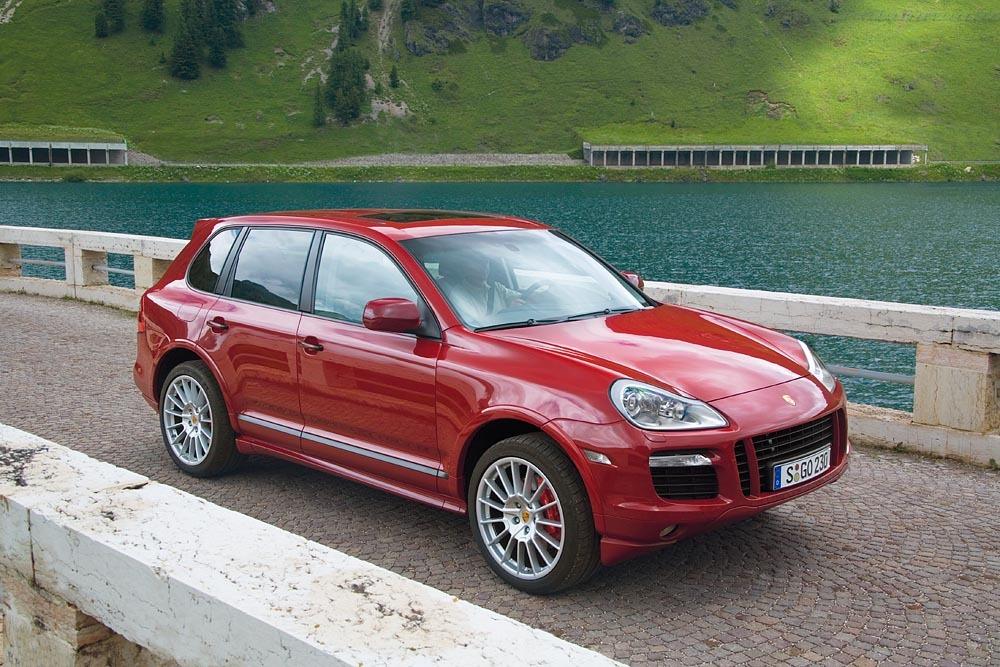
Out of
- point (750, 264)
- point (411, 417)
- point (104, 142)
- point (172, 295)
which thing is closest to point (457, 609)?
point (411, 417)

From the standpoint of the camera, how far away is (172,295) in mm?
7535

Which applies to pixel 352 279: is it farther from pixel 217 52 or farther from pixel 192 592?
pixel 217 52

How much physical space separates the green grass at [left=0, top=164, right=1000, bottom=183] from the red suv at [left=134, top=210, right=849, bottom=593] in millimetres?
150987

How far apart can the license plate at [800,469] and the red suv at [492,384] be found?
0.05ft

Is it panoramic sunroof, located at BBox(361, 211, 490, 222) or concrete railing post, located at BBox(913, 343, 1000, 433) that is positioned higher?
panoramic sunroof, located at BBox(361, 211, 490, 222)

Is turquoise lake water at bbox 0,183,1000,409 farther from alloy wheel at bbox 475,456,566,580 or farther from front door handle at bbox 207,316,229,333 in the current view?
alloy wheel at bbox 475,456,566,580

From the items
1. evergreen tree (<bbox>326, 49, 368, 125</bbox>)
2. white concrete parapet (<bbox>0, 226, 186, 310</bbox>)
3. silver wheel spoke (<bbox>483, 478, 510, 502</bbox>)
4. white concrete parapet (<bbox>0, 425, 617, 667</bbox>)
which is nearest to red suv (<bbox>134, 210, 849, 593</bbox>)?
silver wheel spoke (<bbox>483, 478, 510, 502</bbox>)

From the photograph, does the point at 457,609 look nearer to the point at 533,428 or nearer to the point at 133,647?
the point at 133,647

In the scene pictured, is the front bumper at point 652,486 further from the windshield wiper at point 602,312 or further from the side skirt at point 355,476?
the windshield wiper at point 602,312

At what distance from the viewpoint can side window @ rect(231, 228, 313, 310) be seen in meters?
6.64

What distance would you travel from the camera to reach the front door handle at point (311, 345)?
6.19 m

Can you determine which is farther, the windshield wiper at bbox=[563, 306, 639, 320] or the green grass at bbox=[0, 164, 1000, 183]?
the green grass at bbox=[0, 164, 1000, 183]

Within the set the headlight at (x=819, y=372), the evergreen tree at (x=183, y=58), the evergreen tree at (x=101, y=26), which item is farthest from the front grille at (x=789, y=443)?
the evergreen tree at (x=101, y=26)

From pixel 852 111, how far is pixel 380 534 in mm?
199557
